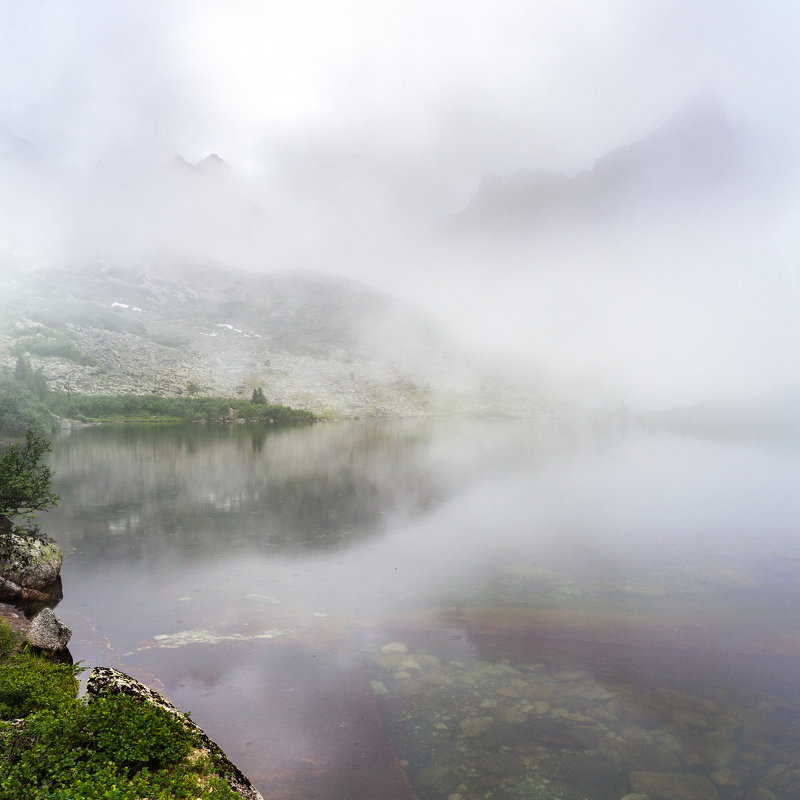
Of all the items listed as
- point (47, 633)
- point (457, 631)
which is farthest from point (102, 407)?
point (457, 631)

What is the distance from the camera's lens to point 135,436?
364 feet

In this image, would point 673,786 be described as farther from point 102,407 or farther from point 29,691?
point 102,407

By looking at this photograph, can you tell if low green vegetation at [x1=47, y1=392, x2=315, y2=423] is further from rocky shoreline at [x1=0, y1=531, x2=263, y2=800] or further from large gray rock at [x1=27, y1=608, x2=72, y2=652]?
large gray rock at [x1=27, y1=608, x2=72, y2=652]

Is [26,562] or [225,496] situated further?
[225,496]

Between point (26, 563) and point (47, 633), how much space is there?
357 inches

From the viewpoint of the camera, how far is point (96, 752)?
8.60 metres

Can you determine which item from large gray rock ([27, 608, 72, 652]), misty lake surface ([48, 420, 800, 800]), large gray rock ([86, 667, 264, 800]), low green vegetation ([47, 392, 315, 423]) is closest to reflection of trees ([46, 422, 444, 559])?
misty lake surface ([48, 420, 800, 800])

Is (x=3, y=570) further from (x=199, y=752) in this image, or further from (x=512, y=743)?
(x=512, y=743)

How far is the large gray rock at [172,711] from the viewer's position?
370 inches

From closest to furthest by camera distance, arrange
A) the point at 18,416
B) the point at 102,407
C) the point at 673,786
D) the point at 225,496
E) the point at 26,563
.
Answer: the point at 673,786, the point at 26,563, the point at 225,496, the point at 18,416, the point at 102,407

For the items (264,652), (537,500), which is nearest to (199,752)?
(264,652)

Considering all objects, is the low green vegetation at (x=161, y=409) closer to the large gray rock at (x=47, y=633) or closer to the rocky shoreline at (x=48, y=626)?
the rocky shoreline at (x=48, y=626)

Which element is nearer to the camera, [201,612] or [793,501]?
[201,612]

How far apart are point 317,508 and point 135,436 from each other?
81890mm
